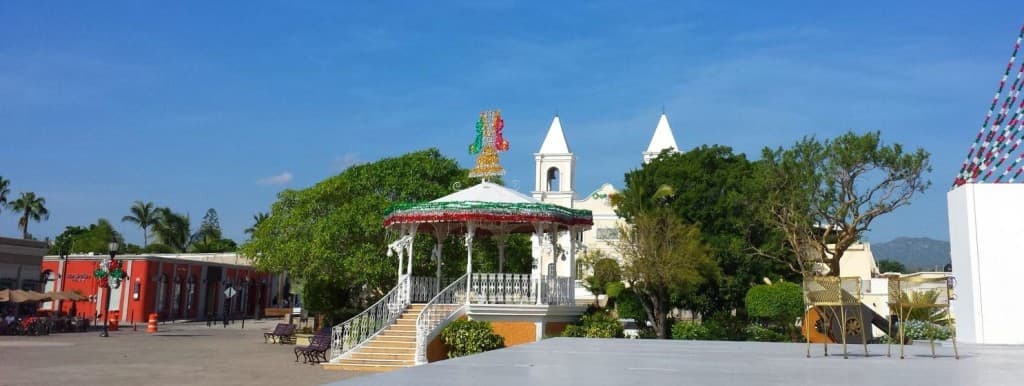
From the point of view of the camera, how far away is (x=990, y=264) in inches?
523

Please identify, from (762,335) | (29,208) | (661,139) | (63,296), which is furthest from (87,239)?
(762,335)

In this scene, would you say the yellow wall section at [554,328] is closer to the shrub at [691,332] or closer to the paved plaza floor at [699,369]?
the shrub at [691,332]

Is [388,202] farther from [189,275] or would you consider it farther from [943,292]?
[189,275]

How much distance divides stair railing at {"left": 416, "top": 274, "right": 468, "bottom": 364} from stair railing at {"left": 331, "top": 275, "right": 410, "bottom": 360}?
3.66ft

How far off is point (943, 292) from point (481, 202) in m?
18.7

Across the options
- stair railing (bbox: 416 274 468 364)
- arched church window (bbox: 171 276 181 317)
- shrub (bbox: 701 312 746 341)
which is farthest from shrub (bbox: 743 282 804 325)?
arched church window (bbox: 171 276 181 317)

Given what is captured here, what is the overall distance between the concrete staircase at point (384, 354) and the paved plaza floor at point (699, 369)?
26.4 ft

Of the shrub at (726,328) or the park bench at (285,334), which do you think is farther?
the park bench at (285,334)

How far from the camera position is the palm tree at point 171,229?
8081cm

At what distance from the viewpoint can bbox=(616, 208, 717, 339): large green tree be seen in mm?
24406

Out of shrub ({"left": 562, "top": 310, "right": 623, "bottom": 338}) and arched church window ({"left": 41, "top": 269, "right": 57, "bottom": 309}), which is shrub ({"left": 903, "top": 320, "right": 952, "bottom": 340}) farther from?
arched church window ({"left": 41, "top": 269, "right": 57, "bottom": 309})

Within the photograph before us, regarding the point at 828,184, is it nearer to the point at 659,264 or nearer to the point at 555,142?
the point at 659,264

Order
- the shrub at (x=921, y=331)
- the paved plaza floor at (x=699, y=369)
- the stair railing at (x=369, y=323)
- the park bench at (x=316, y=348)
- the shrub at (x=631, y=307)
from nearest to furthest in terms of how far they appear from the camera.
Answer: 1. the paved plaza floor at (x=699, y=369)
2. the shrub at (x=921, y=331)
3. the stair railing at (x=369, y=323)
4. the park bench at (x=316, y=348)
5. the shrub at (x=631, y=307)

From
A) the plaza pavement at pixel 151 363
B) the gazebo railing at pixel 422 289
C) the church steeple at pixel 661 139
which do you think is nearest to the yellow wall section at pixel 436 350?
the plaza pavement at pixel 151 363
